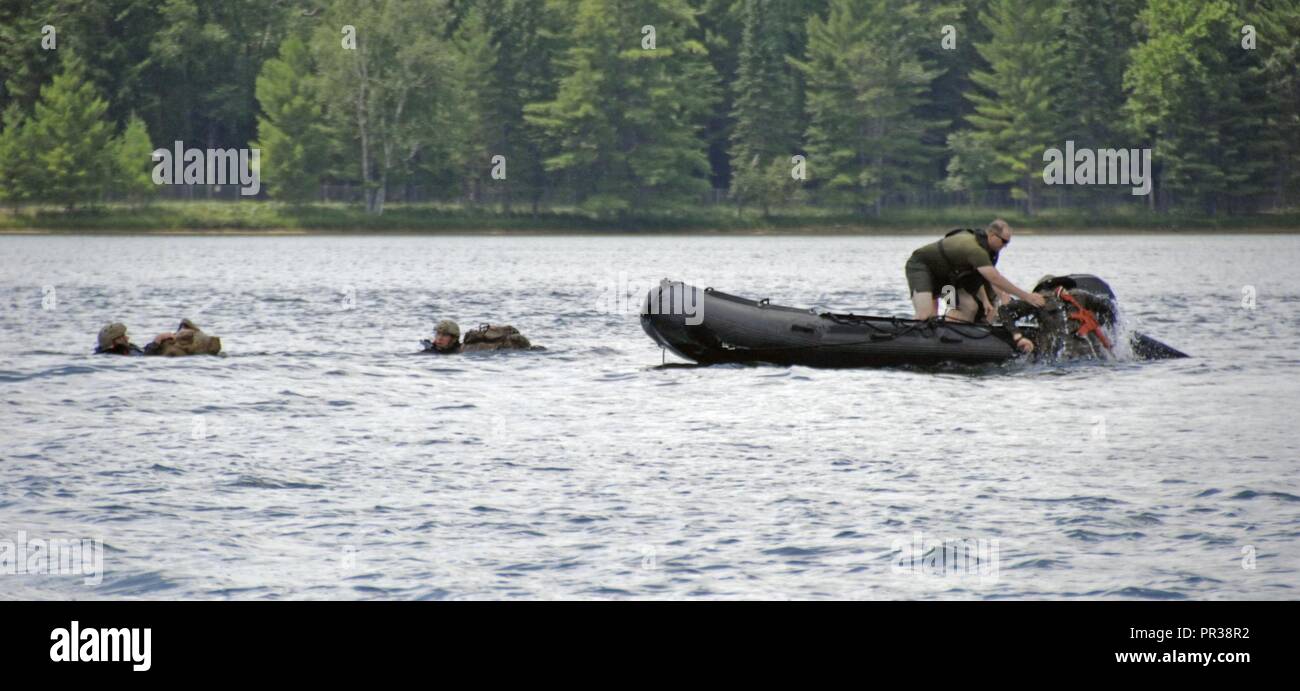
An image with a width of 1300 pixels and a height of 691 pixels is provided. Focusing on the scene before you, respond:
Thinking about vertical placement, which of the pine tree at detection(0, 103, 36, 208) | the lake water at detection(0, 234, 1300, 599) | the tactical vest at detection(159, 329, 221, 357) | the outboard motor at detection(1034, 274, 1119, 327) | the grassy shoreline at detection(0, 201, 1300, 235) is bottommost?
the lake water at detection(0, 234, 1300, 599)

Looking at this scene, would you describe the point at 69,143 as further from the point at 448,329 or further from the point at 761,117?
the point at 448,329

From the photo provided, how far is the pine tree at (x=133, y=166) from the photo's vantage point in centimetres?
9038

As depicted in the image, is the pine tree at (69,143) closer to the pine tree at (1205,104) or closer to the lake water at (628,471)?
the pine tree at (1205,104)

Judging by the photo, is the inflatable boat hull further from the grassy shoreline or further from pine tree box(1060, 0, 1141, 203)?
pine tree box(1060, 0, 1141, 203)

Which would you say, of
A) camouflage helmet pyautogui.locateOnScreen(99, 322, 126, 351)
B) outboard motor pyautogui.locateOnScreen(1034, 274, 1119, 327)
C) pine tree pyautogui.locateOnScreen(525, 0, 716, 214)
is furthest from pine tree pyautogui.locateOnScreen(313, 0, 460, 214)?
outboard motor pyautogui.locateOnScreen(1034, 274, 1119, 327)

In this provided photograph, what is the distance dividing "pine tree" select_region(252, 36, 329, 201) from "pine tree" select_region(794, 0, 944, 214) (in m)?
25.7

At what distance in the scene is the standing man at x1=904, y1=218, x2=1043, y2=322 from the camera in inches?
930

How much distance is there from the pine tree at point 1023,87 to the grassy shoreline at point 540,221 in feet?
9.09

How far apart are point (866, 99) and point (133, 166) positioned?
3749cm

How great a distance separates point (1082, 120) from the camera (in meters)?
98.0

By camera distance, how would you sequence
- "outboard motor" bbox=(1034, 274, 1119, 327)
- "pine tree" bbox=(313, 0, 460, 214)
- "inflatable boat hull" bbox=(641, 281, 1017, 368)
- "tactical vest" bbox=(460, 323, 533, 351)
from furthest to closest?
"pine tree" bbox=(313, 0, 460, 214)
"tactical vest" bbox=(460, 323, 533, 351)
"outboard motor" bbox=(1034, 274, 1119, 327)
"inflatable boat hull" bbox=(641, 281, 1017, 368)

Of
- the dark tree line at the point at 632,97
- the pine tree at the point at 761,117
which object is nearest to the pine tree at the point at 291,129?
the dark tree line at the point at 632,97

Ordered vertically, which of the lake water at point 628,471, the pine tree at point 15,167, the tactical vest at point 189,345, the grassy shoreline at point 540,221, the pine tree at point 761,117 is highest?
the pine tree at point 761,117
